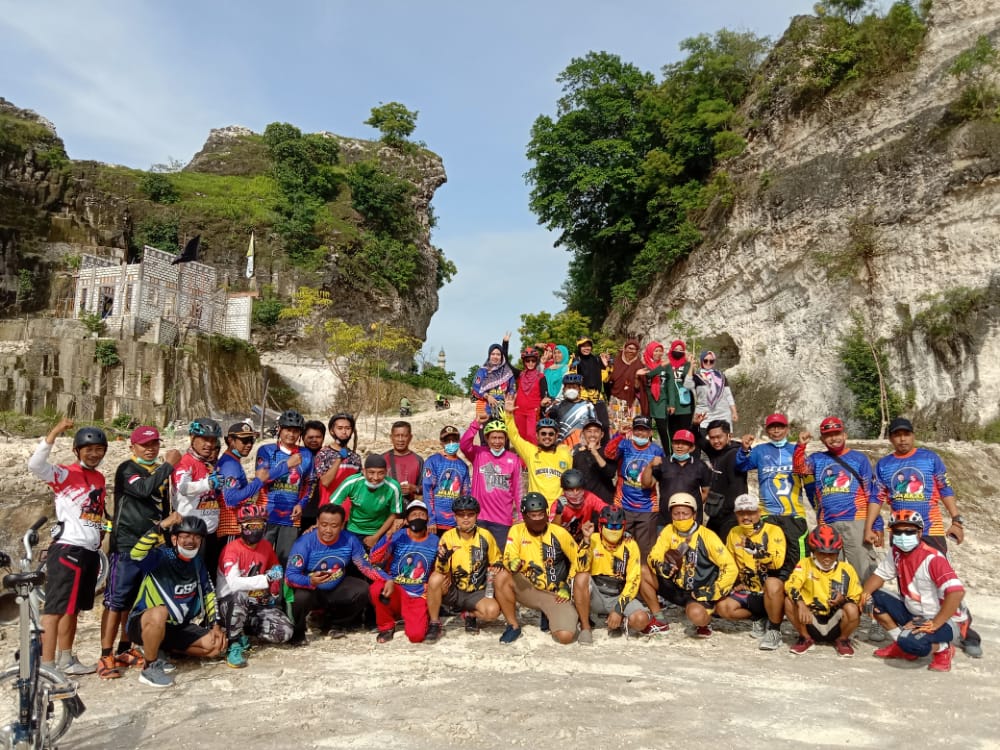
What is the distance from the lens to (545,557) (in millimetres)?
5773

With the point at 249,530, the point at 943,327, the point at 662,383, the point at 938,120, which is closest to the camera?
the point at 249,530

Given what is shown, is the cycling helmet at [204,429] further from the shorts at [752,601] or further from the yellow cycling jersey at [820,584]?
the yellow cycling jersey at [820,584]

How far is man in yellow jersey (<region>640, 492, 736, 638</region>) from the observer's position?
5672mm

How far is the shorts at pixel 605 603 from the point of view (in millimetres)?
5793

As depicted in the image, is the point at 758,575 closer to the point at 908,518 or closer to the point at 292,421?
the point at 908,518

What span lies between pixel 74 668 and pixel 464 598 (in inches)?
118

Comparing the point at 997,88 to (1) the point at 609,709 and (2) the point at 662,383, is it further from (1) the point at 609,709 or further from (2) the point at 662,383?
(1) the point at 609,709

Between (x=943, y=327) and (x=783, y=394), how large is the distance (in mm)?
4669

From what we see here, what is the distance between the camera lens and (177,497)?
5.06 metres

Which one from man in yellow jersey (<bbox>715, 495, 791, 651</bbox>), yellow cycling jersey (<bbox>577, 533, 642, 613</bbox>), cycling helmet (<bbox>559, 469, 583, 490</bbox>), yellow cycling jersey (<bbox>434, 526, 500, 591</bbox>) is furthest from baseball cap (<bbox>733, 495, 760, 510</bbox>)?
yellow cycling jersey (<bbox>434, 526, 500, 591</bbox>)

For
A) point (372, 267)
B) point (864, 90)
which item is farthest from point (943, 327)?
point (372, 267)

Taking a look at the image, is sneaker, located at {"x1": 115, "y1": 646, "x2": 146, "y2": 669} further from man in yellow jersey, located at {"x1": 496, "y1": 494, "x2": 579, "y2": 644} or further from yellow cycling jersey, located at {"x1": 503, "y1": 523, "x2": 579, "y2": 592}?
yellow cycling jersey, located at {"x1": 503, "y1": 523, "x2": 579, "y2": 592}

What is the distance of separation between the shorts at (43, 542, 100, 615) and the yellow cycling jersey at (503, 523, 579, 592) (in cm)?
324

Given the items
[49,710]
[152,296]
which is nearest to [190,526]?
[49,710]
